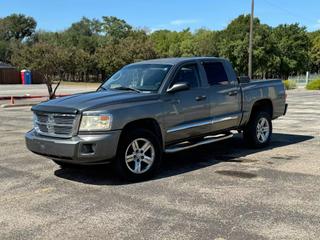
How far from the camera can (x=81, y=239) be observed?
4.52 metres

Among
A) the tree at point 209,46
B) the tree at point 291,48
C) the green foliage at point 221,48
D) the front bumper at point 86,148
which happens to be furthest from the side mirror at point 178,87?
the tree at point 209,46

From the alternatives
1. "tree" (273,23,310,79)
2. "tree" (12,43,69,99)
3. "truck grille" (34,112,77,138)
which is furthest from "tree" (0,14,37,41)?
"truck grille" (34,112,77,138)

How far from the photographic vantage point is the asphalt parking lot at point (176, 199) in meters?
4.75

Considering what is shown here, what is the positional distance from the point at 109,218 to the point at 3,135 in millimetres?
8001

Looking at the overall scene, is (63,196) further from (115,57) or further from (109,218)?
(115,57)

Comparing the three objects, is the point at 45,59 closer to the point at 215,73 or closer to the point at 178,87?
the point at 215,73

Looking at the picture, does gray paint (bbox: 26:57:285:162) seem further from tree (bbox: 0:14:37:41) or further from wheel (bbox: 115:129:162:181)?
tree (bbox: 0:14:37:41)

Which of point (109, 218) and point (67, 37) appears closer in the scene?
point (109, 218)

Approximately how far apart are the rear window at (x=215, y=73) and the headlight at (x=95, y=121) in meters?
2.54

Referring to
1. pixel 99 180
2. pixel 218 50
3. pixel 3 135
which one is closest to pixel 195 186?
pixel 99 180

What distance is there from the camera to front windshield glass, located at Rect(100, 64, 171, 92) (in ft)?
24.6

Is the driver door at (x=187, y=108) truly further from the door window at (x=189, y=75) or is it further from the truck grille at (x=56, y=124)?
the truck grille at (x=56, y=124)

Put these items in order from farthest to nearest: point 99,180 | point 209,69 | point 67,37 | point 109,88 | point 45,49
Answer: point 67,37
point 45,49
point 209,69
point 109,88
point 99,180

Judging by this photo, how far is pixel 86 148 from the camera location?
250 inches
